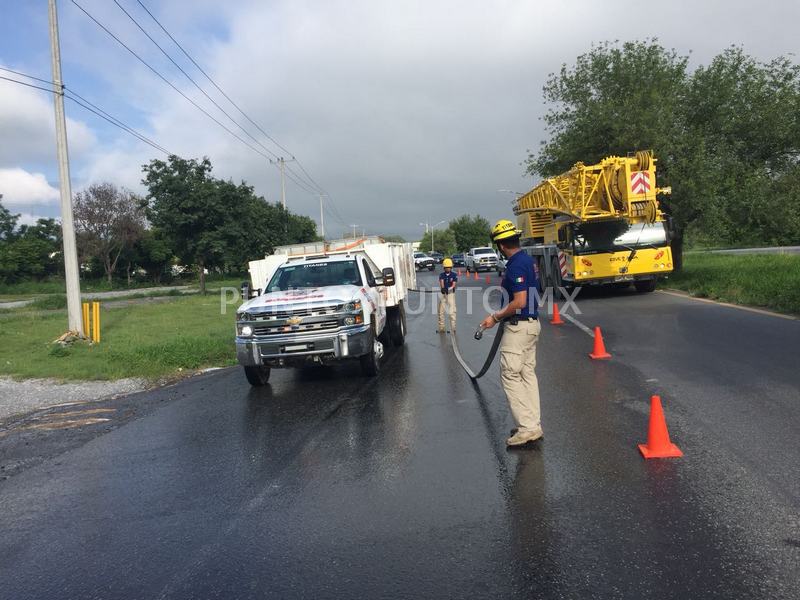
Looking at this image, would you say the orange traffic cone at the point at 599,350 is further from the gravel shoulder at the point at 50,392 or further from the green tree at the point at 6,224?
the green tree at the point at 6,224

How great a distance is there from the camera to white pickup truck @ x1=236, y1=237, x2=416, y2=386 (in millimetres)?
8453

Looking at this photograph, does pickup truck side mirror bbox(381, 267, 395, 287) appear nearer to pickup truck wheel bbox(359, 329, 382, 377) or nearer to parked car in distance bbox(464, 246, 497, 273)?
pickup truck wheel bbox(359, 329, 382, 377)

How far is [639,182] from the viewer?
57.6 feet

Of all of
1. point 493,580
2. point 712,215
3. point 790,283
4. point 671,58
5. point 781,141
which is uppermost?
point 671,58

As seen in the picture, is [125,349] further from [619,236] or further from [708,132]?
[708,132]

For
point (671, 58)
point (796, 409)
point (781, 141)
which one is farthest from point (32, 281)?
point (796, 409)

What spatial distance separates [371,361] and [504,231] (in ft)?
13.2

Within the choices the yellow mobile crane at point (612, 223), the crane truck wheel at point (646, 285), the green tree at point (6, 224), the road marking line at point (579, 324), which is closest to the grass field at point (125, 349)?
the road marking line at point (579, 324)

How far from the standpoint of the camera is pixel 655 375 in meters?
8.43

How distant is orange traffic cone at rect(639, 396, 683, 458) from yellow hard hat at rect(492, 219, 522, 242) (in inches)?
71.1

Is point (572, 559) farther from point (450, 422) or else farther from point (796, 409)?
point (796, 409)

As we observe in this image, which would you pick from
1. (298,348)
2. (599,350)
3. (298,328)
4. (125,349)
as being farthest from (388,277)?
(125,349)

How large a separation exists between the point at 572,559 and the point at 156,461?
402 centimetres

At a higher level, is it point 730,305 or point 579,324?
point 730,305
